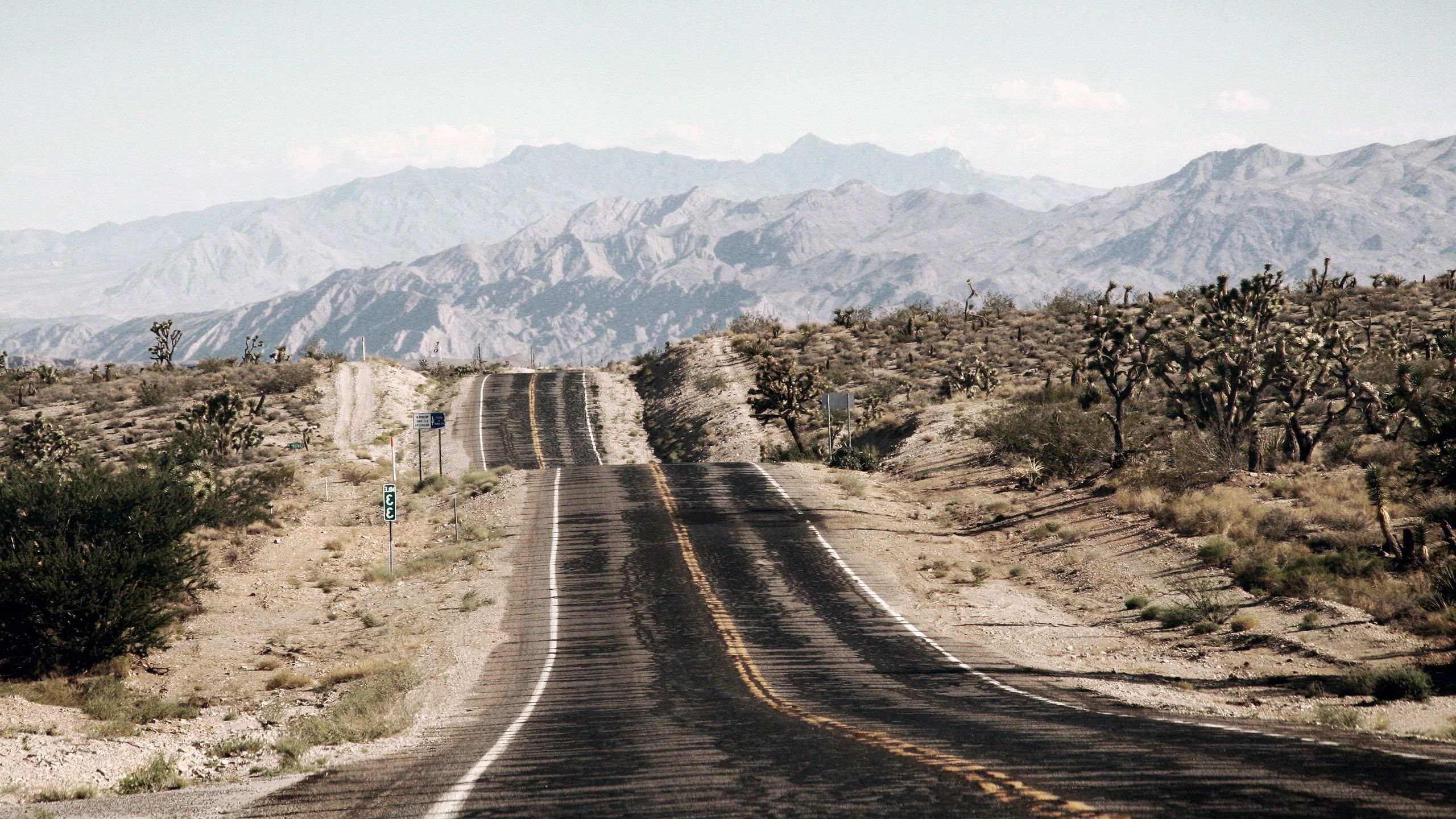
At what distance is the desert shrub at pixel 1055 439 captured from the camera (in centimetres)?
3769

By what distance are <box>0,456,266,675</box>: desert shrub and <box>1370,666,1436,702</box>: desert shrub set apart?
20.3m

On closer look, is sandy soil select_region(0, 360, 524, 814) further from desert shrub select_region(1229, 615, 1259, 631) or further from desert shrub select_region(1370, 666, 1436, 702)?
desert shrub select_region(1229, 615, 1259, 631)

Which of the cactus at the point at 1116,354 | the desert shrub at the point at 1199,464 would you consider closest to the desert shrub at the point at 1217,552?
the desert shrub at the point at 1199,464

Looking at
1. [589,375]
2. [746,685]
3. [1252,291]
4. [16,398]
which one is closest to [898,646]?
[746,685]

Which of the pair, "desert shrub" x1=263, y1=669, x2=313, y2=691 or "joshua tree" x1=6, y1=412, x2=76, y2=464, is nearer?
"desert shrub" x1=263, y1=669, x2=313, y2=691

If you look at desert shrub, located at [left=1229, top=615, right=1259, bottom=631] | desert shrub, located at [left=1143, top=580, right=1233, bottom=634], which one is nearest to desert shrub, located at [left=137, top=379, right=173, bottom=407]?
desert shrub, located at [left=1143, top=580, right=1233, bottom=634]

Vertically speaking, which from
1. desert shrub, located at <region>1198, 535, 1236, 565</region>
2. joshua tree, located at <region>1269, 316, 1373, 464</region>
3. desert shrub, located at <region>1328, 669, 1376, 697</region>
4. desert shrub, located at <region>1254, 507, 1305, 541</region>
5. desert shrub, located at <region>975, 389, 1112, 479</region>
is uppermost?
joshua tree, located at <region>1269, 316, 1373, 464</region>

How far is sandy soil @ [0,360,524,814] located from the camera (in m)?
14.2

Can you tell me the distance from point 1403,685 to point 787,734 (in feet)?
30.7

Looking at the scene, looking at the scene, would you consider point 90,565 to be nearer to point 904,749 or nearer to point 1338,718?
point 904,749

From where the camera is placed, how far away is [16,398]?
7188 cm

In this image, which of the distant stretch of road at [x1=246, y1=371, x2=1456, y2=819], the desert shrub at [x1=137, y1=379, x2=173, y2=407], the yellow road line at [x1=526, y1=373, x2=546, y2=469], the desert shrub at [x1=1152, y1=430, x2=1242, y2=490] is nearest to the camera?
the distant stretch of road at [x1=246, y1=371, x2=1456, y2=819]

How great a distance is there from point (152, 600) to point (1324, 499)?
26.3m

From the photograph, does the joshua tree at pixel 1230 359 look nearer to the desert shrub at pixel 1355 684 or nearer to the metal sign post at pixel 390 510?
the desert shrub at pixel 1355 684
